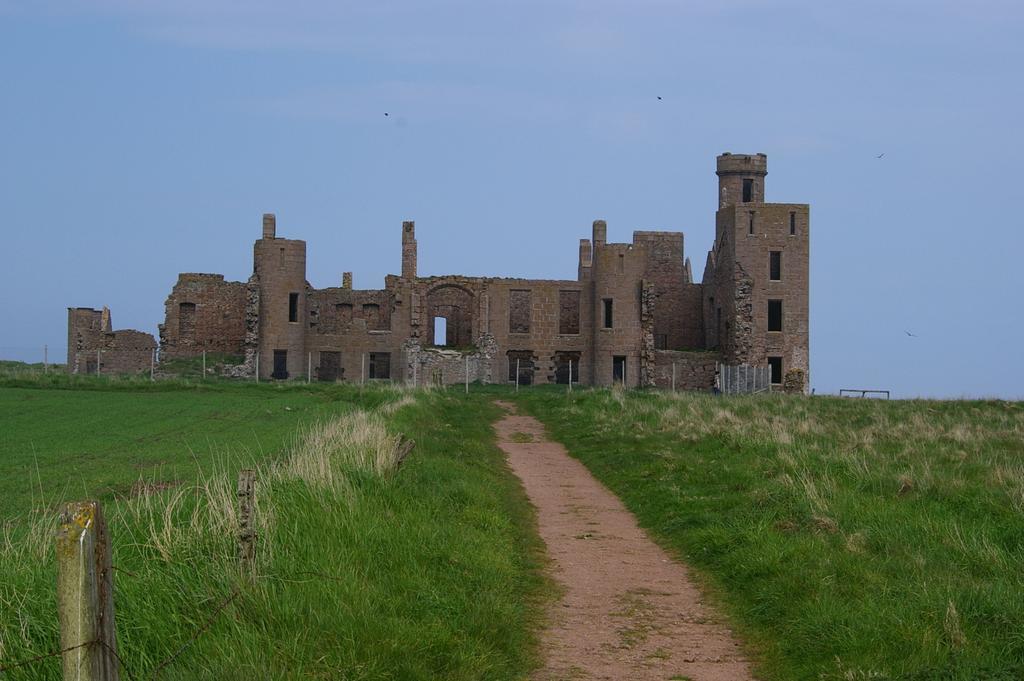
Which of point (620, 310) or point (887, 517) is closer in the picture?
point (887, 517)

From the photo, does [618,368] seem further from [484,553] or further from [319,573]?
[319,573]

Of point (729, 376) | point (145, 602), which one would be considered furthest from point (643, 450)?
point (729, 376)

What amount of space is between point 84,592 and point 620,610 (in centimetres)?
559

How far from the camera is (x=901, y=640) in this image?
8227 mm

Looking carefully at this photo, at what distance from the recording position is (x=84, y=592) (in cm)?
549

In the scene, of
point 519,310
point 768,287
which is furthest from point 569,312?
point 768,287

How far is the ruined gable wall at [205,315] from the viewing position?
55.4 m

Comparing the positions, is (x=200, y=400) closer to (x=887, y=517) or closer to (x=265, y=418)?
(x=265, y=418)

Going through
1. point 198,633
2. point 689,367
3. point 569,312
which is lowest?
point 198,633

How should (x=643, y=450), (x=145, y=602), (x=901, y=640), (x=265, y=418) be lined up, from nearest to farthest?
(x=145, y=602) < (x=901, y=640) < (x=643, y=450) < (x=265, y=418)

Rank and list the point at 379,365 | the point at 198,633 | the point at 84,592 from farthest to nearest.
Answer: the point at 379,365 → the point at 198,633 → the point at 84,592

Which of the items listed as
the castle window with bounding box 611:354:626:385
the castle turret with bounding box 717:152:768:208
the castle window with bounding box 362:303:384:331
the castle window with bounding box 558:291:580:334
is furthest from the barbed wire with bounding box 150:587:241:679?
the castle turret with bounding box 717:152:768:208

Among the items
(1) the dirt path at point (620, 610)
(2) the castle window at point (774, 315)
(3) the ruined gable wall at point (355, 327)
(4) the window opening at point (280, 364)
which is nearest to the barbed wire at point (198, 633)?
(1) the dirt path at point (620, 610)

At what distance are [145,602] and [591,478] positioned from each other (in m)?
11.8
